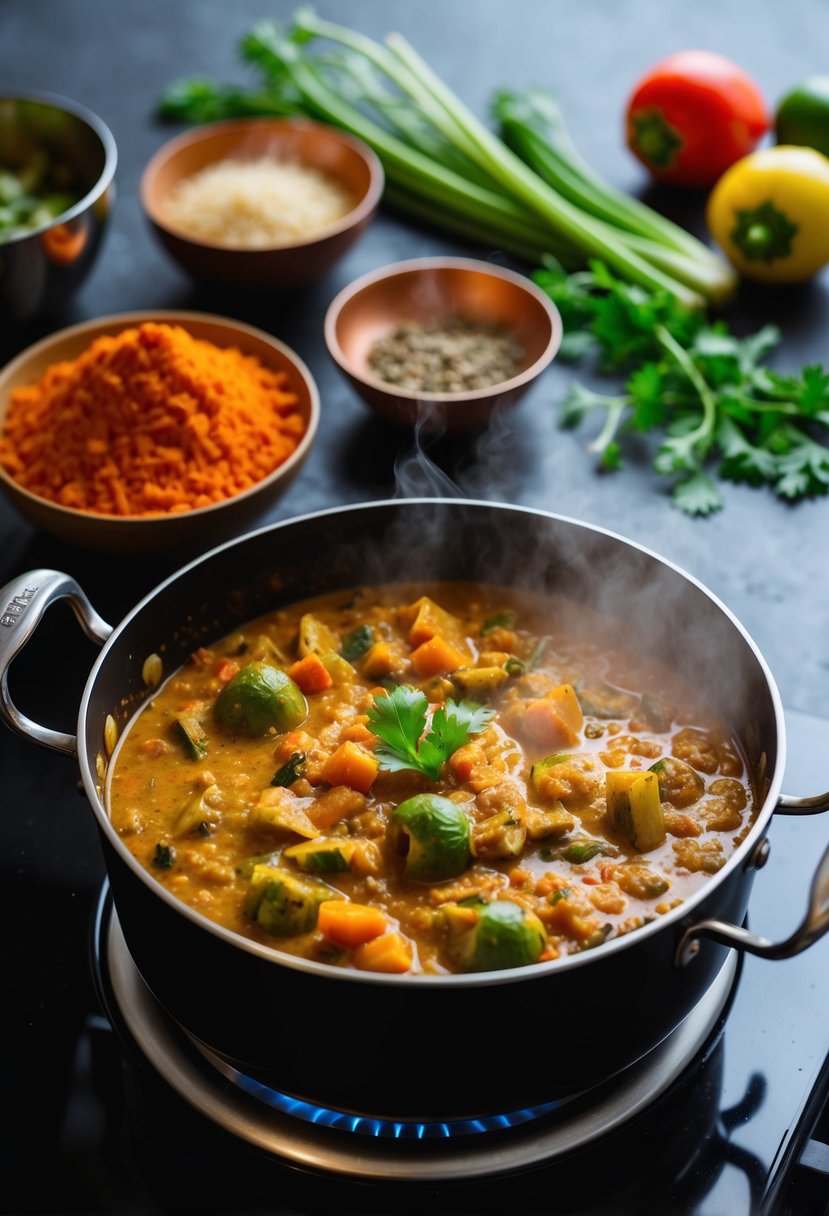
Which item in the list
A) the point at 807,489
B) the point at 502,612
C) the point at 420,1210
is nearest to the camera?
the point at 420,1210

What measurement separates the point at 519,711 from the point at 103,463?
3.57 feet

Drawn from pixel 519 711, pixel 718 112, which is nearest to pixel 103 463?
pixel 519 711

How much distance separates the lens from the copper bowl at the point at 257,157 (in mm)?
3184

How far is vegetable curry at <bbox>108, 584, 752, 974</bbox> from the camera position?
66.6 inches

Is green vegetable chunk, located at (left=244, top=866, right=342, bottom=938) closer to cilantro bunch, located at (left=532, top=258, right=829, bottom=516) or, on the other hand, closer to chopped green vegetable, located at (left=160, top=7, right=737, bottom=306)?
cilantro bunch, located at (left=532, top=258, right=829, bottom=516)

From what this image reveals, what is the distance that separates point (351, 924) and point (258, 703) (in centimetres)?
49

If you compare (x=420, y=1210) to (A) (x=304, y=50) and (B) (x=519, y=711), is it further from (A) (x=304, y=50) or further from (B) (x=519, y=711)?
(A) (x=304, y=50)

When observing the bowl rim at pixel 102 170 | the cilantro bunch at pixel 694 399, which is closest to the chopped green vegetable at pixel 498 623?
the cilantro bunch at pixel 694 399

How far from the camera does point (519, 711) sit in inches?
80.4

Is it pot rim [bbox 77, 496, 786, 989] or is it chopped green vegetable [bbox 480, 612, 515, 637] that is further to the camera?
chopped green vegetable [bbox 480, 612, 515, 637]

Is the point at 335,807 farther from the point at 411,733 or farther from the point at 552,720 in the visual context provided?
the point at 552,720

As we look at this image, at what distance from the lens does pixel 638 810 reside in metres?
1.81

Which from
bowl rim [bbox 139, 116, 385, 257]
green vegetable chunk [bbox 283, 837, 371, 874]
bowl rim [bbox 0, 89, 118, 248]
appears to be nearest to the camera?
green vegetable chunk [bbox 283, 837, 371, 874]

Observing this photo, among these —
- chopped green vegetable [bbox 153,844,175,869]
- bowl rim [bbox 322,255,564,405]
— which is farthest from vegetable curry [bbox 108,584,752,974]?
bowl rim [bbox 322,255,564,405]
